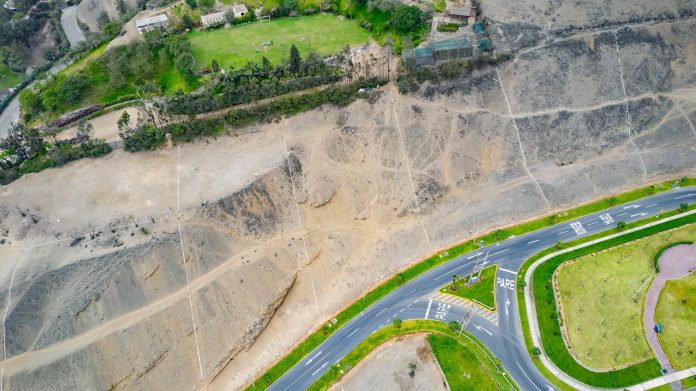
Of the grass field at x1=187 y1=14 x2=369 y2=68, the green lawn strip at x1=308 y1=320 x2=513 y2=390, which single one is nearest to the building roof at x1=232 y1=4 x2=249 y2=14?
the grass field at x1=187 y1=14 x2=369 y2=68

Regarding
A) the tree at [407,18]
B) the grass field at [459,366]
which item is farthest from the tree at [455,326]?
the tree at [407,18]

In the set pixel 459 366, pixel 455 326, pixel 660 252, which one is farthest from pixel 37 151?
pixel 660 252

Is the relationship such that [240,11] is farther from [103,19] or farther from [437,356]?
[437,356]

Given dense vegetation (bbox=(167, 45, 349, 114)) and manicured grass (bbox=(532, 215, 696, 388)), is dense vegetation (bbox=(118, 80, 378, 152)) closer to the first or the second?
dense vegetation (bbox=(167, 45, 349, 114))

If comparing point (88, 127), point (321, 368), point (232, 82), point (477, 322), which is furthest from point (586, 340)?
point (88, 127)

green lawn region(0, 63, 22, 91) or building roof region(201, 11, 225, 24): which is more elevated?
building roof region(201, 11, 225, 24)

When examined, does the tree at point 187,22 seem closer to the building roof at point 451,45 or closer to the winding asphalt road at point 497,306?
the building roof at point 451,45

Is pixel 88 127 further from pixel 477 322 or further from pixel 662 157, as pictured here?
pixel 662 157
